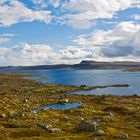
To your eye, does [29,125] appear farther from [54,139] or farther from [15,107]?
[15,107]

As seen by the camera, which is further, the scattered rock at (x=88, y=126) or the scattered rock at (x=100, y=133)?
the scattered rock at (x=88, y=126)

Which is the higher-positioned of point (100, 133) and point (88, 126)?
point (88, 126)

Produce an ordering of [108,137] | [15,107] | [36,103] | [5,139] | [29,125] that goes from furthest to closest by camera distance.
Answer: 1. [36,103]
2. [15,107]
3. [29,125]
4. [108,137]
5. [5,139]

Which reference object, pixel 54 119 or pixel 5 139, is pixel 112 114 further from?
pixel 5 139

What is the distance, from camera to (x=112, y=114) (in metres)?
101

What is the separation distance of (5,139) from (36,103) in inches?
2763

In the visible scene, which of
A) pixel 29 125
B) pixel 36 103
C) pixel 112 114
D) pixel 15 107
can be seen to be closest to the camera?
pixel 29 125

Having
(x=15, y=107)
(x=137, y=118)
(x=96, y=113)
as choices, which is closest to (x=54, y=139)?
(x=137, y=118)

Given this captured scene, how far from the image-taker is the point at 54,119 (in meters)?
89.4

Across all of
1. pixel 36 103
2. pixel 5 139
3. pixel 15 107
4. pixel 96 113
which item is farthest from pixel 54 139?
pixel 36 103

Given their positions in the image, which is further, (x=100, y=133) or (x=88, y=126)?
(x=88, y=126)

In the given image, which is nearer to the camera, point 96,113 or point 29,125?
point 29,125

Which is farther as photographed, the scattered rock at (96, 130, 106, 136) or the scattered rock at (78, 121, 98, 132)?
the scattered rock at (78, 121, 98, 132)

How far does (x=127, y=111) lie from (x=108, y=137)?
43.2m
